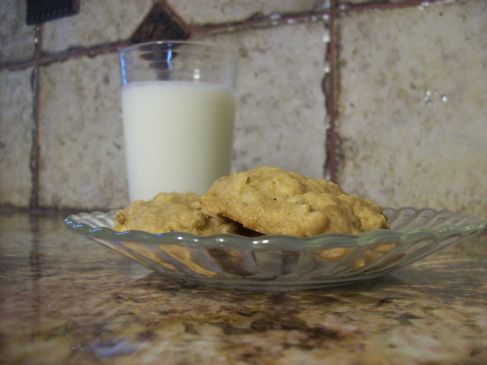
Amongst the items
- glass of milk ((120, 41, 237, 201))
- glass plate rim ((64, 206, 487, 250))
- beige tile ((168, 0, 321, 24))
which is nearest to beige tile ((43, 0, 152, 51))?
beige tile ((168, 0, 321, 24))

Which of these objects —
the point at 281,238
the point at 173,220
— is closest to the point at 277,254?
the point at 281,238

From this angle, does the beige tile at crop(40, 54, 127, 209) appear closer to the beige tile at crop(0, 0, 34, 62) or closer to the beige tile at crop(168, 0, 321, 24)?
the beige tile at crop(0, 0, 34, 62)

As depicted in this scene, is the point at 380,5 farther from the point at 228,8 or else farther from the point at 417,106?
the point at 228,8

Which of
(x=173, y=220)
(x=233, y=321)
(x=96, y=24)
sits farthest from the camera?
(x=96, y=24)

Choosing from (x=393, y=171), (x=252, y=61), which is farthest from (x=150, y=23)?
(x=393, y=171)

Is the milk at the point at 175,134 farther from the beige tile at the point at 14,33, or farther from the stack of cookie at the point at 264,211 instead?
the beige tile at the point at 14,33

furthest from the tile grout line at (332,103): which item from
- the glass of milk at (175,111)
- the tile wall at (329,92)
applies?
the glass of milk at (175,111)
